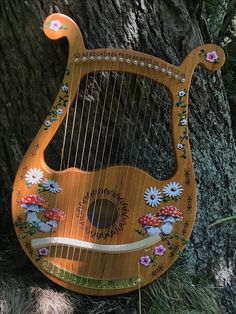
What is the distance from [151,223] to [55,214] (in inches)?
13.0

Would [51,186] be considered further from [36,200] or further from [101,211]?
[101,211]

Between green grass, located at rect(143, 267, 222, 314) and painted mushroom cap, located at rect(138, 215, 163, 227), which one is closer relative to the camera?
painted mushroom cap, located at rect(138, 215, 163, 227)

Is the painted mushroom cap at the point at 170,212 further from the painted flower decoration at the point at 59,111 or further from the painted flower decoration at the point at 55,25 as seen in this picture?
the painted flower decoration at the point at 55,25

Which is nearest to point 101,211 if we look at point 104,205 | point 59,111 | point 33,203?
point 104,205

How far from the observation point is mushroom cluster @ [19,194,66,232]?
77.0 inches

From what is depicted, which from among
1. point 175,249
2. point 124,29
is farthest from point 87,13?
point 175,249

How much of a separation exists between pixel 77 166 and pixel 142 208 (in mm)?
299

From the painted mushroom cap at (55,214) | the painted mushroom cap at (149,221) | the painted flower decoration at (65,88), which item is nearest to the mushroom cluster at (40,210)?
the painted mushroom cap at (55,214)

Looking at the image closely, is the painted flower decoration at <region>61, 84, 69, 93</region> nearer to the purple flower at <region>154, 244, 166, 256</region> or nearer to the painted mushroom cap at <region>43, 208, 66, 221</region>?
the painted mushroom cap at <region>43, 208, 66, 221</region>

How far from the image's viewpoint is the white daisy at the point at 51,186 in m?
1.96

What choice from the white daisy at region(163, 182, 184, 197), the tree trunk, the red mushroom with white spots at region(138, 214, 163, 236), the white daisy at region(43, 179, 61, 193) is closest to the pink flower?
the tree trunk

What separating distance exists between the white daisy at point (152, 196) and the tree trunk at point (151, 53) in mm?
300

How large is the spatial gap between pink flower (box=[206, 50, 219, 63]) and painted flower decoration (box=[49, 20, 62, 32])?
0.51 metres

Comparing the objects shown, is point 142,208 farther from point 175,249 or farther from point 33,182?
point 33,182
